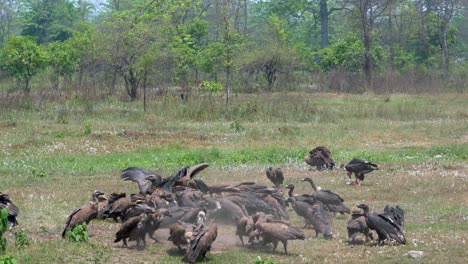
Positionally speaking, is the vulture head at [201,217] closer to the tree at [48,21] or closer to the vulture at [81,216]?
the vulture at [81,216]

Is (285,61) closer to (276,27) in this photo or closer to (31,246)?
(276,27)

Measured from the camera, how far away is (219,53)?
171 ft

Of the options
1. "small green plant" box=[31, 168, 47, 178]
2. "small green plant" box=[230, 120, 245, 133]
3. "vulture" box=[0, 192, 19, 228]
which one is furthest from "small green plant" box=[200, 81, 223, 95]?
"vulture" box=[0, 192, 19, 228]

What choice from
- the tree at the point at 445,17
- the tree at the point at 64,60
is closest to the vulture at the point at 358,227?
the tree at the point at 64,60

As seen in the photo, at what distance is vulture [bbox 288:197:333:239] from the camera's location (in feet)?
40.8

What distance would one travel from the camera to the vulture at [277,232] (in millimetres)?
11047

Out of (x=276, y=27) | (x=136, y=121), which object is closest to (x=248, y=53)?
(x=276, y=27)

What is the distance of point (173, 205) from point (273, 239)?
252 centimetres

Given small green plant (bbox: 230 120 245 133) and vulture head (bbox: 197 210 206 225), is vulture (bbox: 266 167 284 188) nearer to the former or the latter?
vulture head (bbox: 197 210 206 225)

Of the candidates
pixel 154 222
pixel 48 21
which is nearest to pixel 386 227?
pixel 154 222

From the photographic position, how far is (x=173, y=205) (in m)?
13.1

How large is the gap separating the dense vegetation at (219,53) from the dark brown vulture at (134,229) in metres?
24.6

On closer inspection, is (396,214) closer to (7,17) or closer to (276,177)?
(276,177)

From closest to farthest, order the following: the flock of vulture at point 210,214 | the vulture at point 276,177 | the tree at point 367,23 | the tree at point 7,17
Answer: the flock of vulture at point 210,214
the vulture at point 276,177
the tree at point 367,23
the tree at point 7,17
